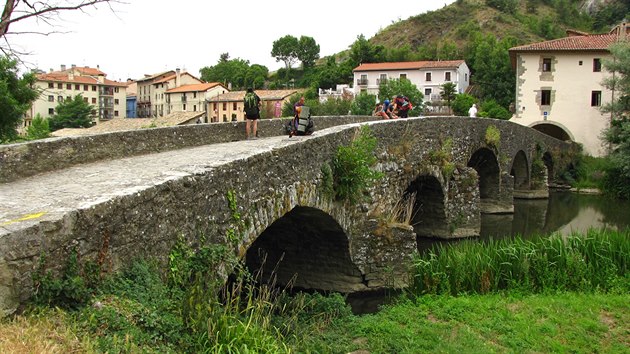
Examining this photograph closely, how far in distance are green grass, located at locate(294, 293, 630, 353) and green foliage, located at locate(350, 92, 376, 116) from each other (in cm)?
4821

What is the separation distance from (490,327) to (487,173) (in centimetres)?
1823

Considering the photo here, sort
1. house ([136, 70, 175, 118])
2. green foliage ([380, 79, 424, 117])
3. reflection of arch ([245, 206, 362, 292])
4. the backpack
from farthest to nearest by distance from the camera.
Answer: house ([136, 70, 175, 118]), green foliage ([380, 79, 424, 117]), the backpack, reflection of arch ([245, 206, 362, 292])

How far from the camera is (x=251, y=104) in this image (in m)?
15.2

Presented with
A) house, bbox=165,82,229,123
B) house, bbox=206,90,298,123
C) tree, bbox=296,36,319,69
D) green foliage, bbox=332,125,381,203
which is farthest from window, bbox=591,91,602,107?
tree, bbox=296,36,319,69

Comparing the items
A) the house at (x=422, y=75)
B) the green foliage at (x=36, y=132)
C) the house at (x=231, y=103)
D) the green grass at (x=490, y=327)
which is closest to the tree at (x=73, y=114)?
the house at (x=231, y=103)

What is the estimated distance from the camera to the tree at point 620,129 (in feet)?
96.1

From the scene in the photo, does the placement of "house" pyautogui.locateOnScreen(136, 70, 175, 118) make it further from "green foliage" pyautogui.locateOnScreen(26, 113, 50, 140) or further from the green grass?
the green grass

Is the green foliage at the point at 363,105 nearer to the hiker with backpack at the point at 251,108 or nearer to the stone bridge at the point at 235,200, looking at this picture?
the stone bridge at the point at 235,200

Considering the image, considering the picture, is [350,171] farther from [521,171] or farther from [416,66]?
[416,66]

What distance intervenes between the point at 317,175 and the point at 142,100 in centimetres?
9408

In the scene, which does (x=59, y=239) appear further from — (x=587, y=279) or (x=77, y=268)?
(x=587, y=279)

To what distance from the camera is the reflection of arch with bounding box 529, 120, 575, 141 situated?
135 ft

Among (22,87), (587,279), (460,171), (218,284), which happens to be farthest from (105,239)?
(22,87)

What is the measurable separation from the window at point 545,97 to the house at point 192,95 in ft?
143
